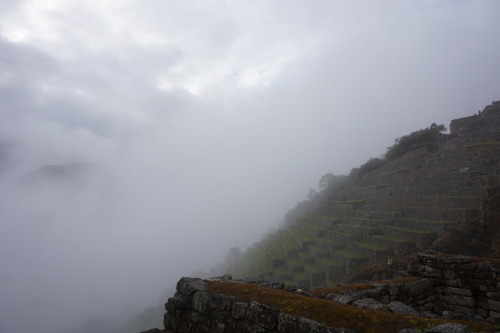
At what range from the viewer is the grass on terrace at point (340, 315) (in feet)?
14.0

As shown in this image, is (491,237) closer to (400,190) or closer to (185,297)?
(400,190)

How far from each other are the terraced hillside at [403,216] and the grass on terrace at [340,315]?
11.9m

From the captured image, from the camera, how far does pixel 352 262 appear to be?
59.1 ft

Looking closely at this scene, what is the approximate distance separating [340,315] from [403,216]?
58.2 feet

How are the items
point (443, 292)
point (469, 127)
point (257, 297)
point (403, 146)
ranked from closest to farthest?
point (257, 297) < point (443, 292) < point (469, 127) < point (403, 146)

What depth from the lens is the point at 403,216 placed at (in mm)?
19938

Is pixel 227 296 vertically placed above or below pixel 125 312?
above

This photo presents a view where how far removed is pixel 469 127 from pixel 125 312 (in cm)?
7560

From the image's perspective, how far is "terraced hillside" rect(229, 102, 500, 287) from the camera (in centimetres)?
1599

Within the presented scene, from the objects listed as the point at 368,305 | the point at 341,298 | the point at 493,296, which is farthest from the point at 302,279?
the point at 368,305

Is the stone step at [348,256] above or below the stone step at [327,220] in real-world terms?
below

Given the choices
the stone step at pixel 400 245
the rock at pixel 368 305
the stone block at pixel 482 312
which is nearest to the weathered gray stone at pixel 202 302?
the rock at pixel 368 305

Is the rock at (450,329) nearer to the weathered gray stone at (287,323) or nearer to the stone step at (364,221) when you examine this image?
the weathered gray stone at (287,323)

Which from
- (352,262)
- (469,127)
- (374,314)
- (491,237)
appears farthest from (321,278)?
(469,127)
